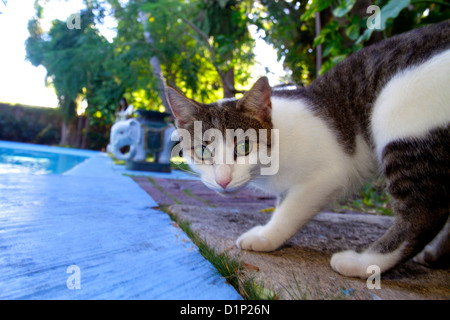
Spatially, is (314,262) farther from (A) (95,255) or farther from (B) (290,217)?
(A) (95,255)

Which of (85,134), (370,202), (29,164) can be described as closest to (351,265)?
(370,202)

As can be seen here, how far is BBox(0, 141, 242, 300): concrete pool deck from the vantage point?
736 mm

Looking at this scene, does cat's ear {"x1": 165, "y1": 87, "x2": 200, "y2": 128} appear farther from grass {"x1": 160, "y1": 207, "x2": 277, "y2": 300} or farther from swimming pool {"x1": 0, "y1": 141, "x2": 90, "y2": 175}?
swimming pool {"x1": 0, "y1": 141, "x2": 90, "y2": 175}

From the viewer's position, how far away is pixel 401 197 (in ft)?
3.29

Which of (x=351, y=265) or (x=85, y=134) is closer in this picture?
(x=351, y=265)

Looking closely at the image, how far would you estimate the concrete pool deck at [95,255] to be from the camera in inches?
29.0

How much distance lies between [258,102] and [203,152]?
33cm

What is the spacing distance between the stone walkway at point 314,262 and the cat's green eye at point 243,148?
38cm

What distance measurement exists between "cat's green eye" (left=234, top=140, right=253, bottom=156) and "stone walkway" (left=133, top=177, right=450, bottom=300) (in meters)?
0.38

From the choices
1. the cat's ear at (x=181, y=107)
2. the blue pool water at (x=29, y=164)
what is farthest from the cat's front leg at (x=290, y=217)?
the blue pool water at (x=29, y=164)

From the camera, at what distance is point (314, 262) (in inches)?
41.3

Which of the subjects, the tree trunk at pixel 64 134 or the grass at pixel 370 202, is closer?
the grass at pixel 370 202

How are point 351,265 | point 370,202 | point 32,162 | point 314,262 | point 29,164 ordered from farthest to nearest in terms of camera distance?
1. point 32,162
2. point 29,164
3. point 370,202
4. point 314,262
5. point 351,265

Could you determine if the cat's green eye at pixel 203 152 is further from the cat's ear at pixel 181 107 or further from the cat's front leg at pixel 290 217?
the cat's front leg at pixel 290 217
